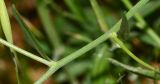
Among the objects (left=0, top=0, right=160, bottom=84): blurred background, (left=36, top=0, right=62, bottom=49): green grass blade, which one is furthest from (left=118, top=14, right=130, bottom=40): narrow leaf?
(left=36, top=0, right=62, bottom=49): green grass blade

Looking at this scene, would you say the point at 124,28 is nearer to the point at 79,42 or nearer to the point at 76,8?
the point at 76,8

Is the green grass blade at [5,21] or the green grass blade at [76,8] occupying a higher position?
the green grass blade at [76,8]

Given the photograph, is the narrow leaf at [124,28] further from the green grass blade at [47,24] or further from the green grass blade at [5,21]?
the green grass blade at [47,24]

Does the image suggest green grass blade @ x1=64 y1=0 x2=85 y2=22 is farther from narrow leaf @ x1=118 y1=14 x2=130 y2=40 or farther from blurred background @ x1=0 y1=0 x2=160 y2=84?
narrow leaf @ x1=118 y1=14 x2=130 y2=40

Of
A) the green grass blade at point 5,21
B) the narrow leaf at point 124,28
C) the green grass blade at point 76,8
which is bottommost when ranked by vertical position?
the narrow leaf at point 124,28

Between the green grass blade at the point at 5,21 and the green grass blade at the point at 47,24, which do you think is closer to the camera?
the green grass blade at the point at 5,21

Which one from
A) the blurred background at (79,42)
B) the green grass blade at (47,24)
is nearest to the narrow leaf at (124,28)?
the blurred background at (79,42)

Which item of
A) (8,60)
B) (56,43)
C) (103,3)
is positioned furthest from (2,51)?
(103,3)

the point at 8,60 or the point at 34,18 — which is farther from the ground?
the point at 34,18

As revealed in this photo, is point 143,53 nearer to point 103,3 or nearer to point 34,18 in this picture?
point 103,3
